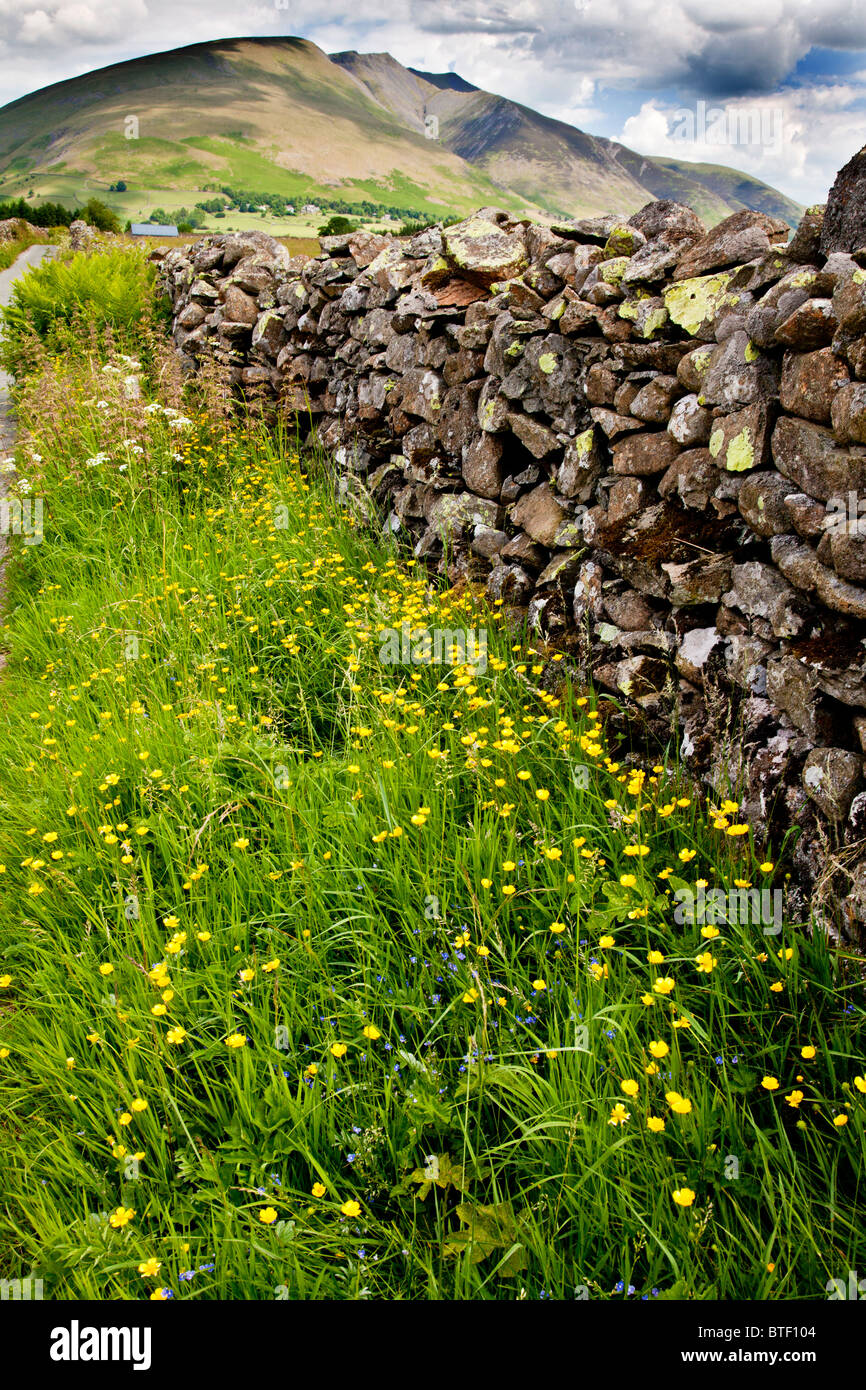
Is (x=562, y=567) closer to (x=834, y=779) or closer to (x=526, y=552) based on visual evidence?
(x=526, y=552)

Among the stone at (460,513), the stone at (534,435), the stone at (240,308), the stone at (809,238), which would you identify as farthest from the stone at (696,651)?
the stone at (240,308)

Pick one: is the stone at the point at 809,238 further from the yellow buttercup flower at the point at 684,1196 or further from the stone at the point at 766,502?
the yellow buttercup flower at the point at 684,1196

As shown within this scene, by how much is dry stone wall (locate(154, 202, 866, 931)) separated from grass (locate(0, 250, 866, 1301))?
1.01 feet

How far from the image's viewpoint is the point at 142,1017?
92.0 inches

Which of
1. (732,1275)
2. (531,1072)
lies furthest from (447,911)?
(732,1275)

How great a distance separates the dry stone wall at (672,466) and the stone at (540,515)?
1 cm

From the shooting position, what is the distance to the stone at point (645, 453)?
3373mm

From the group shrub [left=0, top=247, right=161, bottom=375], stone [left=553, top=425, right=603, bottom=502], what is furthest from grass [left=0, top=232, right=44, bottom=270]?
stone [left=553, top=425, right=603, bottom=502]

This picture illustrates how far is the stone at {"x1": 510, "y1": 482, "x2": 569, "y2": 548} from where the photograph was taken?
4.07 m

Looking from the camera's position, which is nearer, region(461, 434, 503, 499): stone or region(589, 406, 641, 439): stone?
region(589, 406, 641, 439): stone

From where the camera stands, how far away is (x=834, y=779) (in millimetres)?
2432

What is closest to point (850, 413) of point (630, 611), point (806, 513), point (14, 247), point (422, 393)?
point (806, 513)

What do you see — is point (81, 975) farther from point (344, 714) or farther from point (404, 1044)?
point (344, 714)

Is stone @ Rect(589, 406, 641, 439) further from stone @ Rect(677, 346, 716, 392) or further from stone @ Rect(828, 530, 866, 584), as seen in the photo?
stone @ Rect(828, 530, 866, 584)
